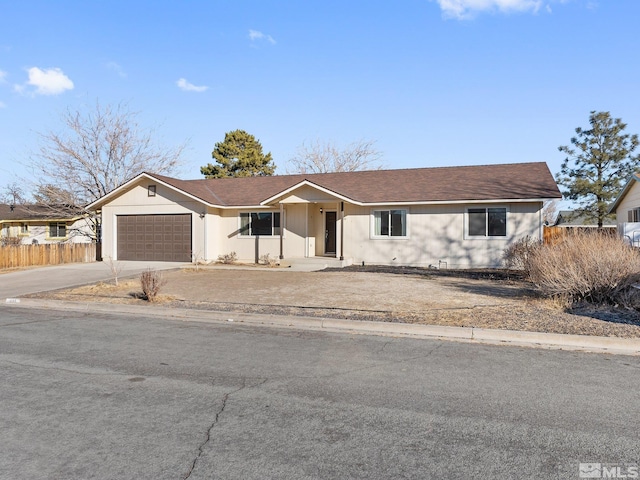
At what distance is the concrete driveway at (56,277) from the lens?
45.1 ft

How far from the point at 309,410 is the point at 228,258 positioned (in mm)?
18517

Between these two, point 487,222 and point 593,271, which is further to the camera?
point 487,222

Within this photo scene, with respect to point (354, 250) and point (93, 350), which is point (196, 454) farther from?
point (354, 250)

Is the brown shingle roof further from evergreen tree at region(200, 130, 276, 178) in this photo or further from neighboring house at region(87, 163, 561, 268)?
evergreen tree at region(200, 130, 276, 178)

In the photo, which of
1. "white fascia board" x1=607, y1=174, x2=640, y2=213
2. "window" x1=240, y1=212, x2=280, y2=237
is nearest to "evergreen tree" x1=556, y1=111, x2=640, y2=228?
"white fascia board" x1=607, y1=174, x2=640, y2=213

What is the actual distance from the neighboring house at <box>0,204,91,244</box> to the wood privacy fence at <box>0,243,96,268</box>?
6597mm

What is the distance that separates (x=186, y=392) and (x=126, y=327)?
13.6ft

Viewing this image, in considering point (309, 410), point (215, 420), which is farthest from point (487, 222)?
point (215, 420)

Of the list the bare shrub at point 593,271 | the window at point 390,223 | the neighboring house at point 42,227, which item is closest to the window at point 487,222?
the window at point 390,223

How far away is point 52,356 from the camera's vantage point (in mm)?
6395

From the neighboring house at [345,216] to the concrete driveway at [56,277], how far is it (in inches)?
88.7

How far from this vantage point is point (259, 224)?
22.5 metres

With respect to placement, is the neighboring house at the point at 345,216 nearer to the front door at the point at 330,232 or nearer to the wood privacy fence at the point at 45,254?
the front door at the point at 330,232

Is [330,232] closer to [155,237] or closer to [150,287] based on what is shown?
[155,237]
